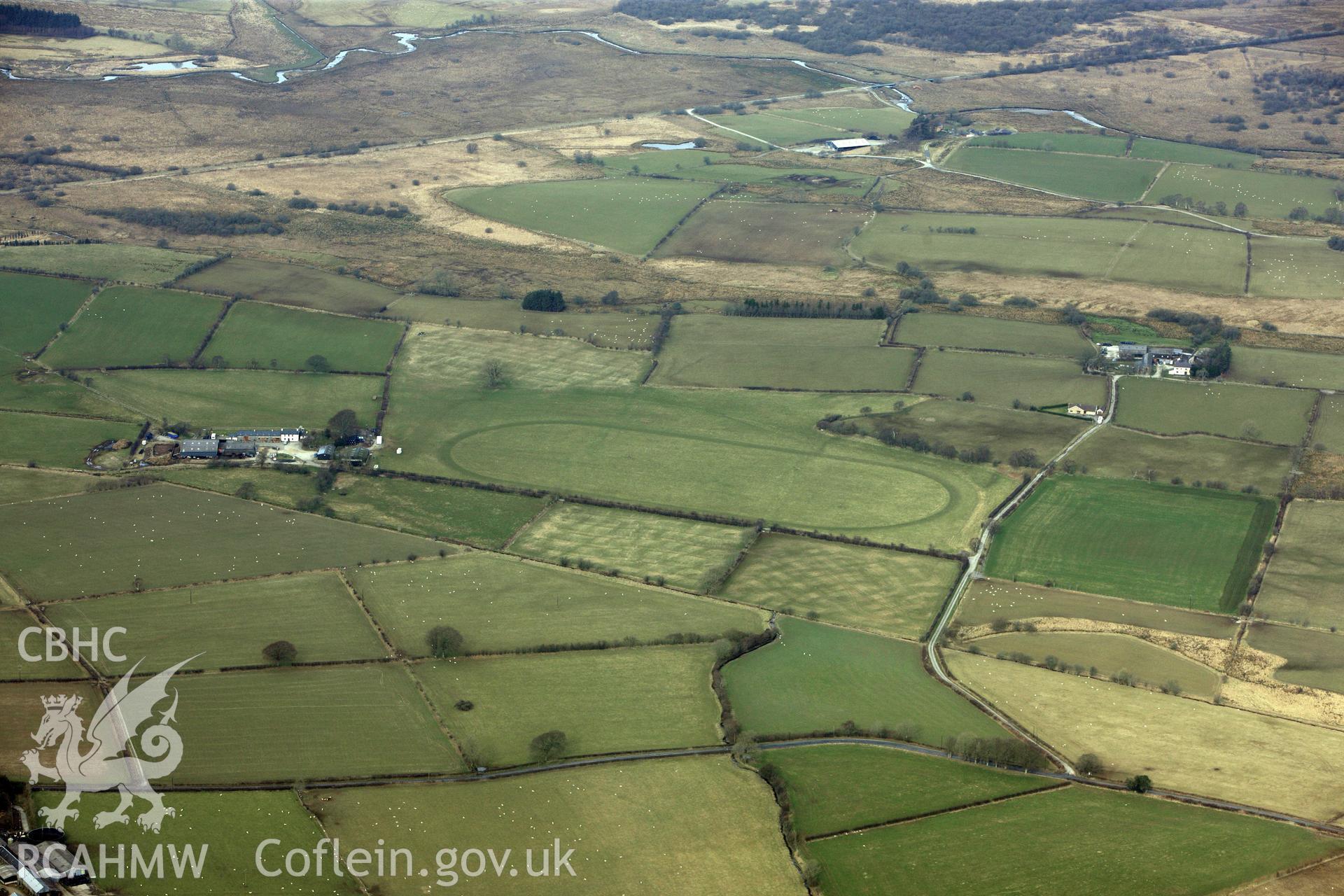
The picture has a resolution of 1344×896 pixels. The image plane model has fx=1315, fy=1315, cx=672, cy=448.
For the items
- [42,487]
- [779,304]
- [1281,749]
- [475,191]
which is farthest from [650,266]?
[1281,749]

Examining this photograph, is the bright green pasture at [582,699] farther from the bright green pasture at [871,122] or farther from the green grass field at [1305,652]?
the bright green pasture at [871,122]

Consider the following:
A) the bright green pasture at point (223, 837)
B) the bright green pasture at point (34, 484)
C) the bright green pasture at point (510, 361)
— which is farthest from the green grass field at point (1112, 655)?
the bright green pasture at point (34, 484)

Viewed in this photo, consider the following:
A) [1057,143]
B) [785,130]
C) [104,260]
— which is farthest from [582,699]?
[785,130]

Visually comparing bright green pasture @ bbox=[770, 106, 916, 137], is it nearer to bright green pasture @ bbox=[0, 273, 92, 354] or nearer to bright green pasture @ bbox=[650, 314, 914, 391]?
bright green pasture @ bbox=[650, 314, 914, 391]

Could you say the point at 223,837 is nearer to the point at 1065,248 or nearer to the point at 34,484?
the point at 34,484

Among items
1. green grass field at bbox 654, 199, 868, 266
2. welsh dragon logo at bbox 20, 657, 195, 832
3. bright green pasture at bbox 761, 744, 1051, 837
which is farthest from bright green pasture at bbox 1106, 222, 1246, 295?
welsh dragon logo at bbox 20, 657, 195, 832

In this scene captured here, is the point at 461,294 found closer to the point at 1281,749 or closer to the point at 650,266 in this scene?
the point at 650,266
